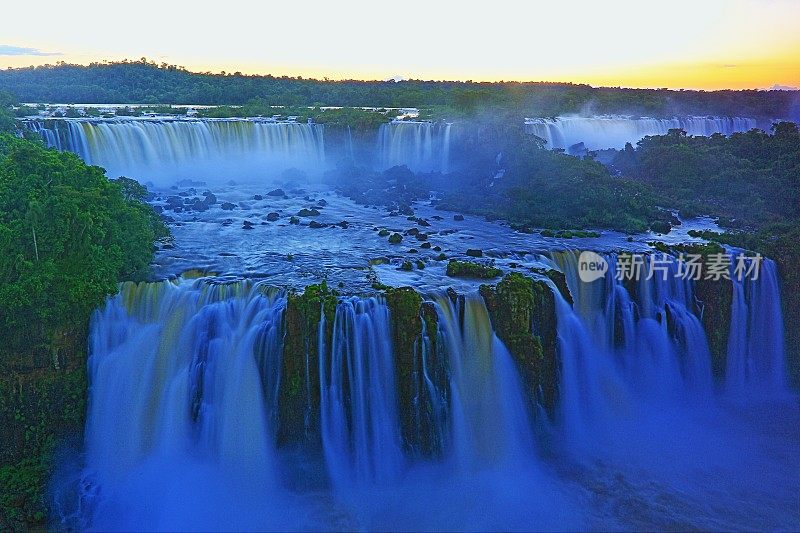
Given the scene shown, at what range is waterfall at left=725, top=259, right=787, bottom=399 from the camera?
18.2m

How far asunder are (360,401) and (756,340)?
39.4 feet

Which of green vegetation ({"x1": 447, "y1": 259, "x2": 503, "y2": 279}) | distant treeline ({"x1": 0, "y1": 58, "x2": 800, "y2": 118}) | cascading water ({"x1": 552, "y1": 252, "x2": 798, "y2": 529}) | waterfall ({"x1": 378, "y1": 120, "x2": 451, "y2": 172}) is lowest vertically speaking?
cascading water ({"x1": 552, "y1": 252, "x2": 798, "y2": 529})

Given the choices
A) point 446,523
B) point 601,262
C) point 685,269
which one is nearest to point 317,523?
point 446,523

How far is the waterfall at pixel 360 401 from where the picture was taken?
14.0 m

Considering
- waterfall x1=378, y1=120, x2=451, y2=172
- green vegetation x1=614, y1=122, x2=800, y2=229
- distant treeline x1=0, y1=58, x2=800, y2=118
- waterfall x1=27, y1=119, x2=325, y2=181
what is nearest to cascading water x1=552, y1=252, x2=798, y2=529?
green vegetation x1=614, y1=122, x2=800, y2=229

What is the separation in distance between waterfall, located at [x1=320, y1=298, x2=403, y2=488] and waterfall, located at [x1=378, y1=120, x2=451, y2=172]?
22.7 metres

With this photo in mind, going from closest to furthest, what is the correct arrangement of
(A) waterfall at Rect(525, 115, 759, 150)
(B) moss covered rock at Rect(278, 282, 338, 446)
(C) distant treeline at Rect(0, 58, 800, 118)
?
(B) moss covered rock at Rect(278, 282, 338, 446)
(A) waterfall at Rect(525, 115, 759, 150)
(C) distant treeline at Rect(0, 58, 800, 118)

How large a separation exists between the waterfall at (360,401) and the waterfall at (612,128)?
28977mm

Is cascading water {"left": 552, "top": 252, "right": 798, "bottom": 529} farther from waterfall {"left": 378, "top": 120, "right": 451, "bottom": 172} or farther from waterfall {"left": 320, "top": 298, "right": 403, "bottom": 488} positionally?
waterfall {"left": 378, "top": 120, "right": 451, "bottom": 172}

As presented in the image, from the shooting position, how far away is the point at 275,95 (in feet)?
193

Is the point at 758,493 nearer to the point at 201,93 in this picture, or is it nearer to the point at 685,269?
the point at 685,269

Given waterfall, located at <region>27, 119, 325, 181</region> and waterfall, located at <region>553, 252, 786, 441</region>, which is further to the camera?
waterfall, located at <region>27, 119, 325, 181</region>

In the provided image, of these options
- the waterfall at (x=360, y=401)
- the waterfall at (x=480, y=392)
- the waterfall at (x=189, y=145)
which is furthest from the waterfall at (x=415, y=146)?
the waterfall at (x=360, y=401)

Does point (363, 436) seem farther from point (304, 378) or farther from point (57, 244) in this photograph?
point (57, 244)
